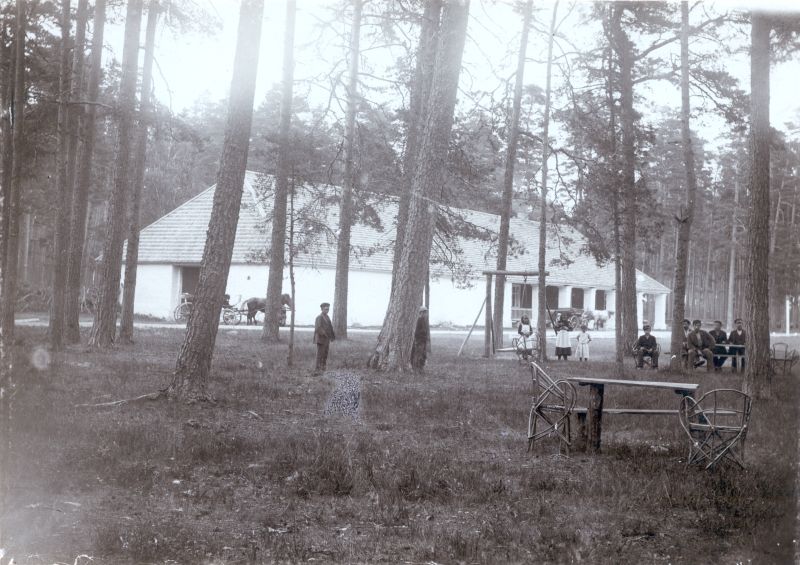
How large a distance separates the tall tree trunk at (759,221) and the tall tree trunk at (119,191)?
12.8 metres

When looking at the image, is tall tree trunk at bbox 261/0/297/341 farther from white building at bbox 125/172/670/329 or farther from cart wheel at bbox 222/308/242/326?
cart wheel at bbox 222/308/242/326

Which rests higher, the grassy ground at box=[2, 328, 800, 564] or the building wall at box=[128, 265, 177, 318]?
the building wall at box=[128, 265, 177, 318]

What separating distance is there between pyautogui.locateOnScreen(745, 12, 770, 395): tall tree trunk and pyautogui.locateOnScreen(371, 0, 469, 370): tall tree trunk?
17.6 ft

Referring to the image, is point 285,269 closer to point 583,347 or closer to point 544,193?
point 583,347

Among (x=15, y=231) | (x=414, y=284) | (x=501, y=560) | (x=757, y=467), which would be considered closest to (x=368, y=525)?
(x=501, y=560)

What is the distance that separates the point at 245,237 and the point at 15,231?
30.0 meters

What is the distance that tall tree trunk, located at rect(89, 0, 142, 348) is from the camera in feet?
53.3

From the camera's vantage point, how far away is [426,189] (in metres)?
14.3

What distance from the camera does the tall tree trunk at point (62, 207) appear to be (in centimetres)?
1398

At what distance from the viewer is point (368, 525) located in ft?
17.7

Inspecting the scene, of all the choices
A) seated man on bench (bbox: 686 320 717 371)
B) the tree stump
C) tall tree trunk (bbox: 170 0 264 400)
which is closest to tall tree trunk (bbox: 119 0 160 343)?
tall tree trunk (bbox: 170 0 264 400)

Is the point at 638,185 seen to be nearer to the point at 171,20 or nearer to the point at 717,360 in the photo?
the point at 717,360

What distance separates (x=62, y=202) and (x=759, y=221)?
43.1 ft

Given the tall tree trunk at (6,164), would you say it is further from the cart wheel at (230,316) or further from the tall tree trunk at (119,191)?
the cart wheel at (230,316)
